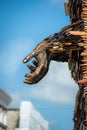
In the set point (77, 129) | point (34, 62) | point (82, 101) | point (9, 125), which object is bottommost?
point (9, 125)

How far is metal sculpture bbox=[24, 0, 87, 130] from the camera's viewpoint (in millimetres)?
8664

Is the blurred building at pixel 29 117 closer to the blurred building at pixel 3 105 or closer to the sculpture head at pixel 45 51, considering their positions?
the blurred building at pixel 3 105

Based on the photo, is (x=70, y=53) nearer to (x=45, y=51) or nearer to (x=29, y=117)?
(x=45, y=51)

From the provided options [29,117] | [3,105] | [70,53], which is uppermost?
[70,53]

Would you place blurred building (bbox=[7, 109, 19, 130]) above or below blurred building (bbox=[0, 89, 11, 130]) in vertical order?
below

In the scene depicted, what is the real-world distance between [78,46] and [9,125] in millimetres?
34173

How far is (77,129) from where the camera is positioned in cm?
921

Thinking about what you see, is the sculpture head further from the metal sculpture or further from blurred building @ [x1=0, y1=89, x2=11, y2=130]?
blurred building @ [x1=0, y1=89, x2=11, y2=130]

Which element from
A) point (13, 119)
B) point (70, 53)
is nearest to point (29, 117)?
point (13, 119)

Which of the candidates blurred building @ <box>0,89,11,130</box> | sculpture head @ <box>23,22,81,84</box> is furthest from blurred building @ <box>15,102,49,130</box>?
sculpture head @ <box>23,22,81,84</box>

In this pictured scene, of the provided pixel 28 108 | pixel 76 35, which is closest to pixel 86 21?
pixel 76 35

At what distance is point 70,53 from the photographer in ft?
29.9

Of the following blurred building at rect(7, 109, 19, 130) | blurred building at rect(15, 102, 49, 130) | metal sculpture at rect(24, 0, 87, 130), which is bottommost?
blurred building at rect(7, 109, 19, 130)

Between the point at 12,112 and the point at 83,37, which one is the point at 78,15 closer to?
the point at 83,37
